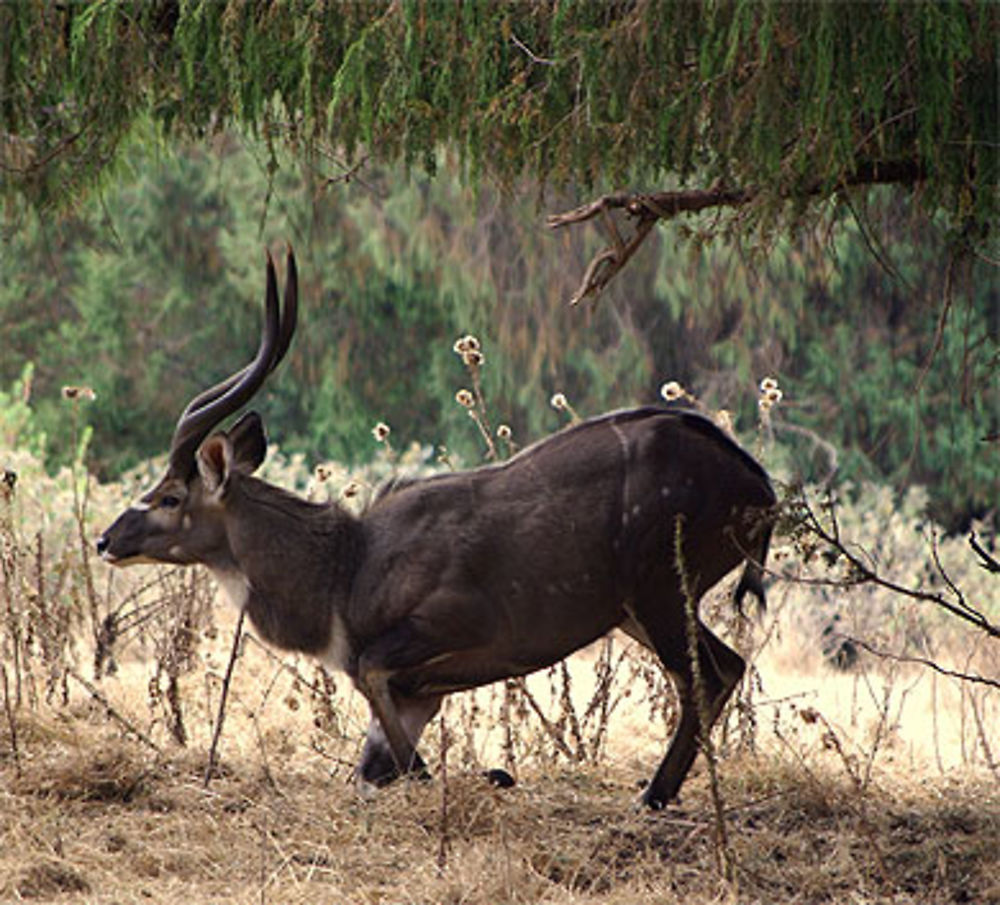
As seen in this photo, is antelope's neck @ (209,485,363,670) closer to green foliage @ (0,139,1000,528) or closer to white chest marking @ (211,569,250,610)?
white chest marking @ (211,569,250,610)

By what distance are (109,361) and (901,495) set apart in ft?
34.0

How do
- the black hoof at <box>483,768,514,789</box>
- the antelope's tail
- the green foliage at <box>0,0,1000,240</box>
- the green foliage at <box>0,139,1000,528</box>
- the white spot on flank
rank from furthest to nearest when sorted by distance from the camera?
the green foliage at <box>0,139,1000,528</box>, the white spot on flank, the antelope's tail, the black hoof at <box>483,768,514,789</box>, the green foliage at <box>0,0,1000,240</box>

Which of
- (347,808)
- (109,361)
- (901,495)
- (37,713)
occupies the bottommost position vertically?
(347,808)

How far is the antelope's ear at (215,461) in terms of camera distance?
6.80 m

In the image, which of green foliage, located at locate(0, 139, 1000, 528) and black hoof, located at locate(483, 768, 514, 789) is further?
green foliage, located at locate(0, 139, 1000, 528)

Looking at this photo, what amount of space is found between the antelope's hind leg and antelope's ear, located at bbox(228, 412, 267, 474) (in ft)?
5.18

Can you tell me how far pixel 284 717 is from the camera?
8805 mm

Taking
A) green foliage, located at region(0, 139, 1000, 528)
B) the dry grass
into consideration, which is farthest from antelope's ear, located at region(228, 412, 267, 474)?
green foliage, located at region(0, 139, 1000, 528)

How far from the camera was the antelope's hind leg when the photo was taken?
254 inches

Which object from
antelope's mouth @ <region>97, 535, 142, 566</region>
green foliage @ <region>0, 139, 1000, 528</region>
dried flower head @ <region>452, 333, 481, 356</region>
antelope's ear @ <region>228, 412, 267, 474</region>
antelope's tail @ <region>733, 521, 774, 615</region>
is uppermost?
green foliage @ <region>0, 139, 1000, 528</region>

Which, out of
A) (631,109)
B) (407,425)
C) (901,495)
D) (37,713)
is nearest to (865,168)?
(631,109)

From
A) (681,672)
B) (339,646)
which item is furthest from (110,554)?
(681,672)

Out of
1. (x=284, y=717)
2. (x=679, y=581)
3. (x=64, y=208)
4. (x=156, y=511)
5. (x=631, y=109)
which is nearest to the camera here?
(x=631, y=109)

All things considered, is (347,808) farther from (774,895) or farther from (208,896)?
(774,895)
